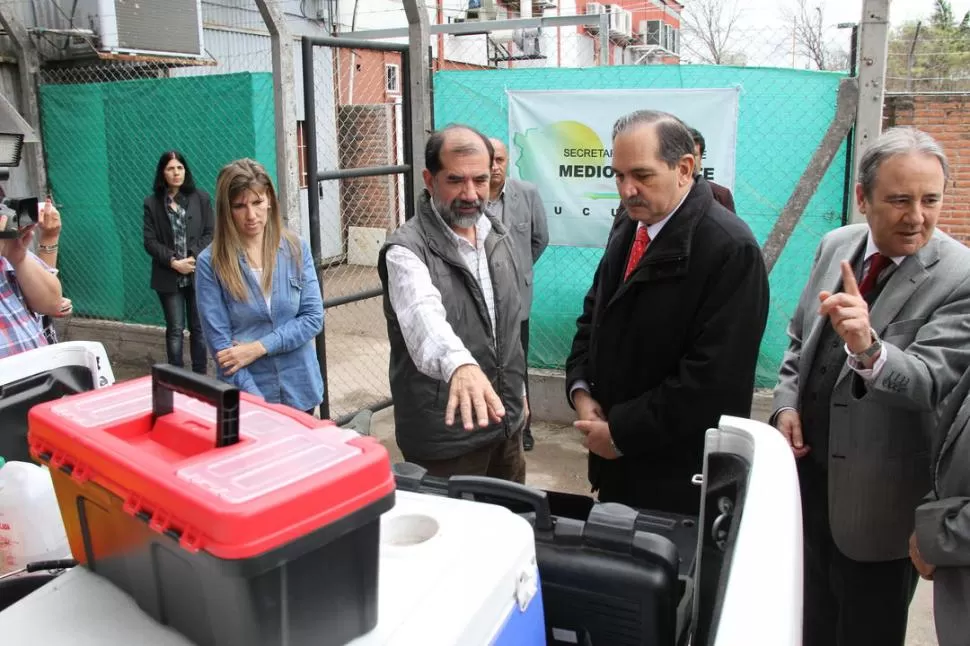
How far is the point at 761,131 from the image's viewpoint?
468cm

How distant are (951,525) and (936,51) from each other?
49.7ft

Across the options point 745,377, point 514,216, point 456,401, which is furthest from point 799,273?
point 456,401

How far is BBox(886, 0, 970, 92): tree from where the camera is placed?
1083 centimetres

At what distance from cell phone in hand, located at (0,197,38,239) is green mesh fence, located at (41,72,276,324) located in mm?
4861

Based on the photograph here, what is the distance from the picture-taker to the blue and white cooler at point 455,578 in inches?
37.8

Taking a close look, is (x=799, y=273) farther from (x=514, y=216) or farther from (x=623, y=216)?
(x=623, y=216)

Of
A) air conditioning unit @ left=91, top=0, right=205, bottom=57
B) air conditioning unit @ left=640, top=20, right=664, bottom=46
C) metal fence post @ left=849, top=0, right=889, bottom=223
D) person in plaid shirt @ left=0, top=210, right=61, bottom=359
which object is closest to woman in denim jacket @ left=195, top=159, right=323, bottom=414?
person in plaid shirt @ left=0, top=210, right=61, bottom=359

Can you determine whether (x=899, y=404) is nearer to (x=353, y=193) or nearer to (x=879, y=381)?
(x=879, y=381)

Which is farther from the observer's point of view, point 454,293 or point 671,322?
point 454,293

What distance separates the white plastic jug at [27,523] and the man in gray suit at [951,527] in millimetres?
1921

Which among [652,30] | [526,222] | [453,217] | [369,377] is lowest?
[369,377]

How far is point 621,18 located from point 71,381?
82.9 ft

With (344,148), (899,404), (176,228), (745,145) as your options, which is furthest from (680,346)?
(344,148)

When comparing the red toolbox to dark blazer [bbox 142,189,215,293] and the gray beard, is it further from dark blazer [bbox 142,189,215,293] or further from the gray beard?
dark blazer [bbox 142,189,215,293]
